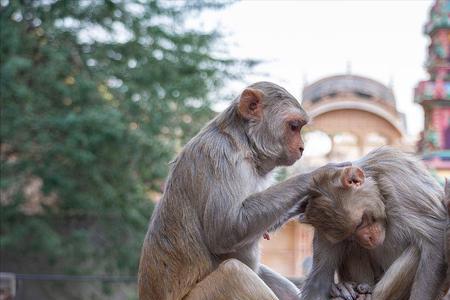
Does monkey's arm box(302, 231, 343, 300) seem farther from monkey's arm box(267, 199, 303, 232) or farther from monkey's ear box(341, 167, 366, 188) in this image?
monkey's ear box(341, 167, 366, 188)

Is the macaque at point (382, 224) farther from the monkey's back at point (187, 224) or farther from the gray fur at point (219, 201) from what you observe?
the monkey's back at point (187, 224)

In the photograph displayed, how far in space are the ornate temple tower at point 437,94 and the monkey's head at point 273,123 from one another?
11.6m

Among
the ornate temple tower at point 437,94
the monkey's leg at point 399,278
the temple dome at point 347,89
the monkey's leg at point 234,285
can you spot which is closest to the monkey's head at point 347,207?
the monkey's leg at point 399,278

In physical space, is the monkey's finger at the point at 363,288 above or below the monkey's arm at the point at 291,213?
below

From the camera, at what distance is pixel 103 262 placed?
12.5 m

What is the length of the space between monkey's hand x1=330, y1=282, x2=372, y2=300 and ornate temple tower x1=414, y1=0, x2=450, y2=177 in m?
11.7

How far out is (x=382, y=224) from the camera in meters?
3.25

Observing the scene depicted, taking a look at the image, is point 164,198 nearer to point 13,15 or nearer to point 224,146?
point 224,146

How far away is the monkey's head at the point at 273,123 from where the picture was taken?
3.48 m

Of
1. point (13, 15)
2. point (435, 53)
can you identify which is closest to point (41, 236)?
point (13, 15)

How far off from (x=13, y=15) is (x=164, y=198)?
31.0ft

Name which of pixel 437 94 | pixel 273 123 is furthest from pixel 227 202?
pixel 437 94

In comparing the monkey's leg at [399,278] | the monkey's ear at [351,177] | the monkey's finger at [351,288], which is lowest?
the monkey's finger at [351,288]

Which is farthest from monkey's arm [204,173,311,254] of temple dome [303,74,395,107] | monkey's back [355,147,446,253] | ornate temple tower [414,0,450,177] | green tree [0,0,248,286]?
temple dome [303,74,395,107]
